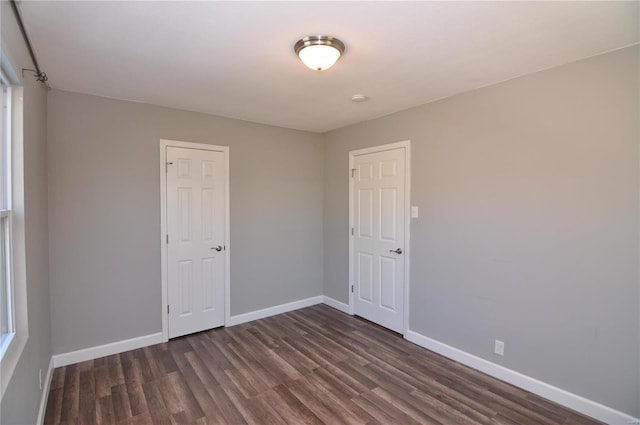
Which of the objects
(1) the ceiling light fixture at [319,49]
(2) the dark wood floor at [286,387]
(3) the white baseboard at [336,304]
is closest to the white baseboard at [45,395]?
(2) the dark wood floor at [286,387]

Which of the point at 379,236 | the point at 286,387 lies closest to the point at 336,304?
the point at 379,236

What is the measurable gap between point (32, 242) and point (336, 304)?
335 centimetres

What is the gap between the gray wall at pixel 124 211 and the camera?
2807mm

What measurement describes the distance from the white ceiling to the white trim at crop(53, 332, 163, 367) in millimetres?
2395

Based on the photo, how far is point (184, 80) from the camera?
258cm

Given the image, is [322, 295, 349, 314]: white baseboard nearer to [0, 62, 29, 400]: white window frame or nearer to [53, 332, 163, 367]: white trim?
[53, 332, 163, 367]: white trim

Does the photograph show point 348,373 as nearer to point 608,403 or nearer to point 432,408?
point 432,408

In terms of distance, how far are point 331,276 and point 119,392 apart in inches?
108

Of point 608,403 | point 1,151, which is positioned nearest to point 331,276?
point 608,403

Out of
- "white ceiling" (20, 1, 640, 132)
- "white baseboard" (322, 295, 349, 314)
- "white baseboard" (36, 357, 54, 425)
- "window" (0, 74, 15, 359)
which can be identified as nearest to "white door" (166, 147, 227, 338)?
"white ceiling" (20, 1, 640, 132)

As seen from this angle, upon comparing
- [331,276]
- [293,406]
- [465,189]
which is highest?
[465,189]

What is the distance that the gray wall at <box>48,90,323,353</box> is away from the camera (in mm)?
2807

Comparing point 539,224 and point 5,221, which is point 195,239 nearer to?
point 5,221

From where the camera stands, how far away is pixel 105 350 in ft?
9.88
